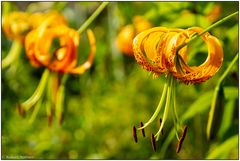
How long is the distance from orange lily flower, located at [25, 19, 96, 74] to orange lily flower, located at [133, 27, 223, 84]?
32 cm

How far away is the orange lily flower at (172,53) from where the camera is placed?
1079 millimetres

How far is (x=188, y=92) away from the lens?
2.41 m

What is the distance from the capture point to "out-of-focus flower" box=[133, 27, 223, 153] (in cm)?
108

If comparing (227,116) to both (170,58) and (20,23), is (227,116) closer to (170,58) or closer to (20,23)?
(170,58)

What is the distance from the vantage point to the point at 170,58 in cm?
112

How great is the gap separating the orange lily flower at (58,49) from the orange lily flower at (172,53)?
0.32 metres

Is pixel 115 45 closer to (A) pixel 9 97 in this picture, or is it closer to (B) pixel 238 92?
(A) pixel 9 97

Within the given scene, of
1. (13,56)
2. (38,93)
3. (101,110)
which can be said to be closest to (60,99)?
(38,93)

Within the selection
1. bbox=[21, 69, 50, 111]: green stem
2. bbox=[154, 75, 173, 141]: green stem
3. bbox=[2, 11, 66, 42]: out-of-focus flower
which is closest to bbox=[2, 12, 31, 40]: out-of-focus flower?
bbox=[2, 11, 66, 42]: out-of-focus flower

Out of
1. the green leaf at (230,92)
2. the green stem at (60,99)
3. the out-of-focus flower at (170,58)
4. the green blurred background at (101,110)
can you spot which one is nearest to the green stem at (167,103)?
the out-of-focus flower at (170,58)

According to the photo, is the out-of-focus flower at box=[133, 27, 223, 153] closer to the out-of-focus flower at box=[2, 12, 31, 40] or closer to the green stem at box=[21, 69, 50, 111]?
the green stem at box=[21, 69, 50, 111]

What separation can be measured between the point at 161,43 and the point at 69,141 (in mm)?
1179

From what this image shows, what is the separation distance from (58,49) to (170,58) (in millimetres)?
485

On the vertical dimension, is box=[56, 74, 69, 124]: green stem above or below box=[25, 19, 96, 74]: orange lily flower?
below
